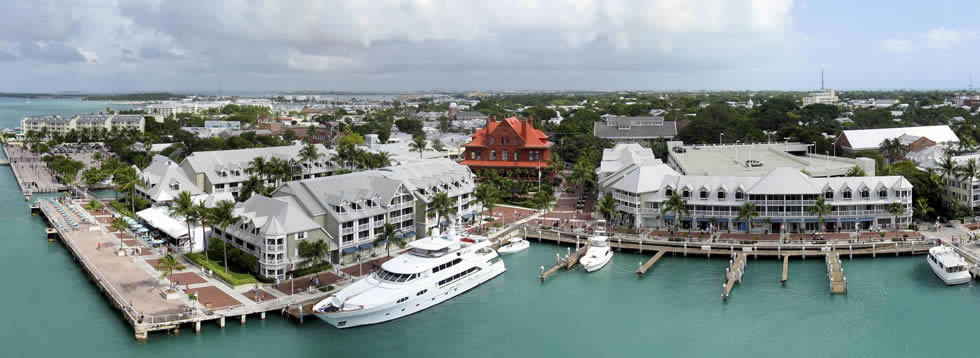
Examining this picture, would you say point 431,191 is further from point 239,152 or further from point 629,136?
point 629,136

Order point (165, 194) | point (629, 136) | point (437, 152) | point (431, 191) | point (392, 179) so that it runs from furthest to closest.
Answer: point (629, 136)
point (437, 152)
point (165, 194)
point (431, 191)
point (392, 179)

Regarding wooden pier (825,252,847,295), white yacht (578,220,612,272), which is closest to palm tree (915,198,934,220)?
wooden pier (825,252,847,295)

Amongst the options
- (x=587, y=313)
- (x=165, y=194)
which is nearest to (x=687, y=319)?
(x=587, y=313)

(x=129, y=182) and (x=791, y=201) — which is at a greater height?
(x=129, y=182)

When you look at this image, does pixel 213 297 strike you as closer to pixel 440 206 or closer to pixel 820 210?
pixel 440 206

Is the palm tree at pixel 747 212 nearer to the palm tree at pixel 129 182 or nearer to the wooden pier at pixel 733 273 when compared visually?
the wooden pier at pixel 733 273

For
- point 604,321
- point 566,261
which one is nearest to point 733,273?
point 604,321
